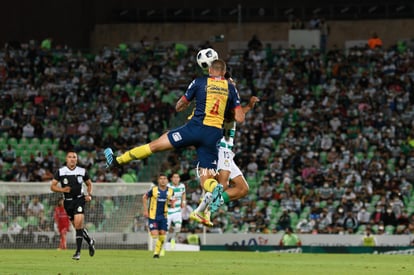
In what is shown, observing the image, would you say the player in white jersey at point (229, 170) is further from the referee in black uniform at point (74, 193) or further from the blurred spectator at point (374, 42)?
the blurred spectator at point (374, 42)

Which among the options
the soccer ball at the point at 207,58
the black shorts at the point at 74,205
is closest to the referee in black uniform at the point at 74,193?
the black shorts at the point at 74,205

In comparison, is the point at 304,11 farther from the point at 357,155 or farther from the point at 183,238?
the point at 183,238

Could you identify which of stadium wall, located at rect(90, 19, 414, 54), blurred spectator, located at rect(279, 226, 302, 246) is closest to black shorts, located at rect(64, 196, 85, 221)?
blurred spectator, located at rect(279, 226, 302, 246)

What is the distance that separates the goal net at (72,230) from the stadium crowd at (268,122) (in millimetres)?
648

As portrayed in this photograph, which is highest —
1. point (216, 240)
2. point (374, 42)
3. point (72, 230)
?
point (374, 42)

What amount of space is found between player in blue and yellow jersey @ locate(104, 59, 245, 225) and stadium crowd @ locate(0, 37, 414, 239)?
17.5 metres

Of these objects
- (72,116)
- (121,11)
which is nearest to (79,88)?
(72,116)

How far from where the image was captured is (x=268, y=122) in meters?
42.2

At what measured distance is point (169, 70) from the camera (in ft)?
153

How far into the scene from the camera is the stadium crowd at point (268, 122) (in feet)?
119

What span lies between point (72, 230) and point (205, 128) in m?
17.6

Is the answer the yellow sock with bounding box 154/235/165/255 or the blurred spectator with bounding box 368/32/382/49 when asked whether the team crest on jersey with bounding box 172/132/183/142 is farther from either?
the blurred spectator with bounding box 368/32/382/49

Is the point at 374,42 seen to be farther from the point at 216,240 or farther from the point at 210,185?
the point at 210,185

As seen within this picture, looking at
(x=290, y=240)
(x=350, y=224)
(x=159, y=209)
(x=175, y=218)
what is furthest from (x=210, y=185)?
(x=350, y=224)
